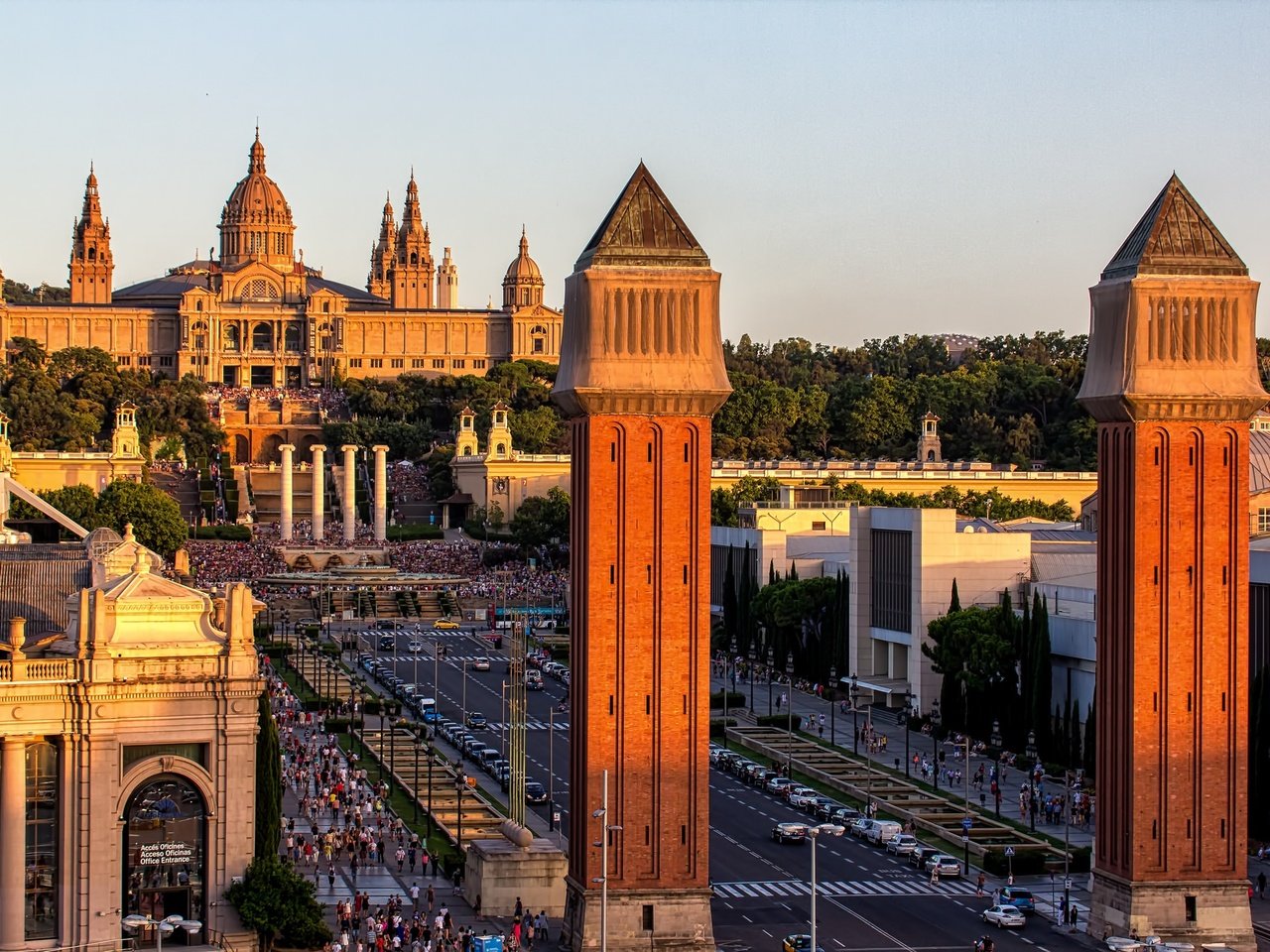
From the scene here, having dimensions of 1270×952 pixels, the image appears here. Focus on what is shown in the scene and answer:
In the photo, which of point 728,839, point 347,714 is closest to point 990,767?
point 728,839

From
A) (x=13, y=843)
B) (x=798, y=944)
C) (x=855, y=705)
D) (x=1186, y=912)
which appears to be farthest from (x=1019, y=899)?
(x=855, y=705)

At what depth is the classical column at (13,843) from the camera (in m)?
51.7

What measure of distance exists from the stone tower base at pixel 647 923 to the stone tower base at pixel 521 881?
3.94 m

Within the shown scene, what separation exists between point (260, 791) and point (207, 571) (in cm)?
9580

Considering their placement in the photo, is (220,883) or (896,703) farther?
(896,703)

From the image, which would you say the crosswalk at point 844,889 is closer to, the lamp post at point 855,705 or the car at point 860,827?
the car at point 860,827

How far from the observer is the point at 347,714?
9756 centimetres

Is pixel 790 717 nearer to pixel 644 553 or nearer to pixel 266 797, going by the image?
pixel 644 553

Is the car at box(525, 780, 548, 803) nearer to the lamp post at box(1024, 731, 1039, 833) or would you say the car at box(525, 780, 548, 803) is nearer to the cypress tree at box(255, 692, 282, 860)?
the lamp post at box(1024, 731, 1039, 833)

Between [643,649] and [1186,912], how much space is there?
44.1 ft

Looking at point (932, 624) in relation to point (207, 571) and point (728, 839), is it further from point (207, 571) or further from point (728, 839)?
point (207, 571)

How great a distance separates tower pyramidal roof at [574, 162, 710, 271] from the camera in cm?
5772

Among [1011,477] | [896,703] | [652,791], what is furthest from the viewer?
[1011,477]

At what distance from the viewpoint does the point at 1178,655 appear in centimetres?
5925
